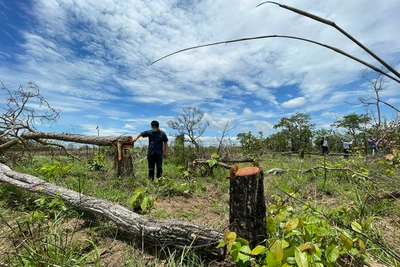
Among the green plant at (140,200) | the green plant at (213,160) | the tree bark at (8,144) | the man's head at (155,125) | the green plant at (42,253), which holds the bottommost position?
the green plant at (42,253)

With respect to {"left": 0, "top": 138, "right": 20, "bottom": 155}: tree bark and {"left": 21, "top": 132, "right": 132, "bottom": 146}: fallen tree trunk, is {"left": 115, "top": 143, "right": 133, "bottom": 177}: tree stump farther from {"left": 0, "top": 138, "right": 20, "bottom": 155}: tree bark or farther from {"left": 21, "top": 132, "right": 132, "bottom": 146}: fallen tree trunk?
{"left": 0, "top": 138, "right": 20, "bottom": 155}: tree bark

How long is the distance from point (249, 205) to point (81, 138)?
639 centimetres

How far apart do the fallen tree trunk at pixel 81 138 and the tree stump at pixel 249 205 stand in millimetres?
4738

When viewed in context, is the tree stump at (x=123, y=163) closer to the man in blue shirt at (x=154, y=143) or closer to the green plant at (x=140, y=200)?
the man in blue shirt at (x=154, y=143)

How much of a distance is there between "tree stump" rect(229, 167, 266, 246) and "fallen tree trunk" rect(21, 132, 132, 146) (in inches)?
187

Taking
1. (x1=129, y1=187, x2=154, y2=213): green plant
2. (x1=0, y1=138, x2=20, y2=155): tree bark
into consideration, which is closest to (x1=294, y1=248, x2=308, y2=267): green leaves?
(x1=129, y1=187, x2=154, y2=213): green plant

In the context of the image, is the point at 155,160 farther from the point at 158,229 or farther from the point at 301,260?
the point at 301,260

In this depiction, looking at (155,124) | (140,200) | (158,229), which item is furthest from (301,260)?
(155,124)

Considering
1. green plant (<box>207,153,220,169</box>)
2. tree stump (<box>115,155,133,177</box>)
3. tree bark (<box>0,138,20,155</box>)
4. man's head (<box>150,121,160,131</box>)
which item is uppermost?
man's head (<box>150,121,160,131</box>)

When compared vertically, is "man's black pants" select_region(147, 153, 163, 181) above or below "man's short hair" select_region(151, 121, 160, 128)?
below

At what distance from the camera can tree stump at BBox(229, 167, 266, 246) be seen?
230cm

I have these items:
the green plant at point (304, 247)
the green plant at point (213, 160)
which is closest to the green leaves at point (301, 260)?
the green plant at point (304, 247)

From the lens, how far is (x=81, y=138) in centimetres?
733

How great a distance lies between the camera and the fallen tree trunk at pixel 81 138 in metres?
6.57
